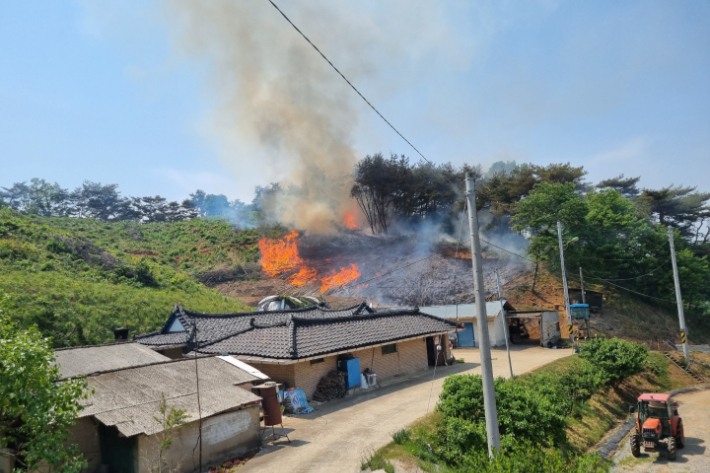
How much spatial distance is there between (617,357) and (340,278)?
140ft

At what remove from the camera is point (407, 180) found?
74.9m

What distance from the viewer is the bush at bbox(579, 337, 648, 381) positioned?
79.3 feet

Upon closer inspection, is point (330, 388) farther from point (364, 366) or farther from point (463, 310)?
point (463, 310)

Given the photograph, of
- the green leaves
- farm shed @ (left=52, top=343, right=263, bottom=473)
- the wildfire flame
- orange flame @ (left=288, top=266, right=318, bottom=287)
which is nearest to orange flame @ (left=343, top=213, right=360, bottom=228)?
the wildfire flame

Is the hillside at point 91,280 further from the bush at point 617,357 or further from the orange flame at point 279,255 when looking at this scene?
the bush at point 617,357

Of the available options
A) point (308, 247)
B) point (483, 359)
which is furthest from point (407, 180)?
point (483, 359)

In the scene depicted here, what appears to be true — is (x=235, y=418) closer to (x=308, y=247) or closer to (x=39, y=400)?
(x=39, y=400)

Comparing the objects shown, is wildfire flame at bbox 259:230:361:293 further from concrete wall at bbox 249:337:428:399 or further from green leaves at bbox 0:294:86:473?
green leaves at bbox 0:294:86:473

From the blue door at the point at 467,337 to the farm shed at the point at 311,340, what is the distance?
9645 mm

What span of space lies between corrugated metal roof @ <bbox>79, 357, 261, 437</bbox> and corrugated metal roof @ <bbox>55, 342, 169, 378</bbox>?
1.79m

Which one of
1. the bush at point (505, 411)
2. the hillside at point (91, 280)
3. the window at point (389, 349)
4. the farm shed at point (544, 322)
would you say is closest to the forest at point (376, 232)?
the hillside at point (91, 280)

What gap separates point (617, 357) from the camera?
24.3 meters

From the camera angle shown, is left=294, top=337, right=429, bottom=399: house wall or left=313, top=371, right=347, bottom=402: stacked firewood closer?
left=294, top=337, right=429, bottom=399: house wall

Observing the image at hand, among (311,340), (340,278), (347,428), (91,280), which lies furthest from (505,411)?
(340,278)
